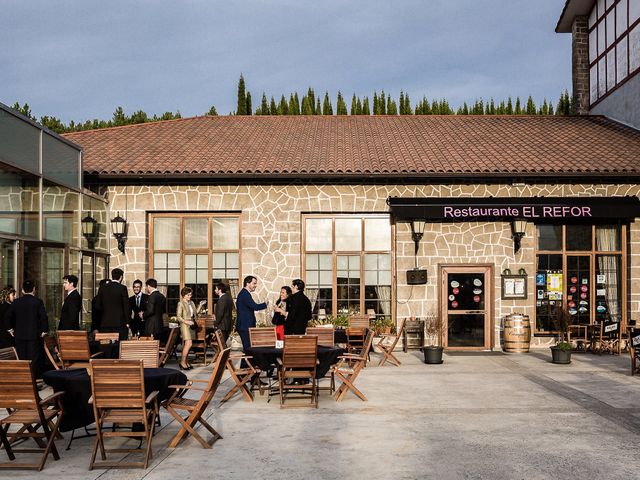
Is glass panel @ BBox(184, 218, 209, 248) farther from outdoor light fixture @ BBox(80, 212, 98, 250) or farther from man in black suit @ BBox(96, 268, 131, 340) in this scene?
man in black suit @ BBox(96, 268, 131, 340)

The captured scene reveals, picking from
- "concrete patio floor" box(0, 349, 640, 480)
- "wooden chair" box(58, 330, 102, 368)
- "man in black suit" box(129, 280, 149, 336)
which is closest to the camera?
"concrete patio floor" box(0, 349, 640, 480)

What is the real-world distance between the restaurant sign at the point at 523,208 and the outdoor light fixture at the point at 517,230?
13cm

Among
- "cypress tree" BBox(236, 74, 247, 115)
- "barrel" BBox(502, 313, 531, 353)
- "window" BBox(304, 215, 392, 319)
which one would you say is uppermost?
"cypress tree" BBox(236, 74, 247, 115)

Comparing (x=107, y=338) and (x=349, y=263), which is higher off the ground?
(x=349, y=263)

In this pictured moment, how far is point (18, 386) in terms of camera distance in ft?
21.7

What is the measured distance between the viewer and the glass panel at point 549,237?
1727 centimetres

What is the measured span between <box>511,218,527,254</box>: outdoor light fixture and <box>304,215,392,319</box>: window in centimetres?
277

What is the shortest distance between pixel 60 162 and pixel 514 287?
9918 millimetres

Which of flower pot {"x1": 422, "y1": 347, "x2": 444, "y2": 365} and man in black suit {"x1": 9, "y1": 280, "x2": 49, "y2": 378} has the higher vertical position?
man in black suit {"x1": 9, "y1": 280, "x2": 49, "y2": 378}

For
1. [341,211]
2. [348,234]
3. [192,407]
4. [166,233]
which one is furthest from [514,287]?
[192,407]

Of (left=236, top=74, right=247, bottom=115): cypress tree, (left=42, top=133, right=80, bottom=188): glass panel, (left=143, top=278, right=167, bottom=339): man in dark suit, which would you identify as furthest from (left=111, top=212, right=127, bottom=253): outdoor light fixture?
(left=236, top=74, right=247, bottom=115): cypress tree

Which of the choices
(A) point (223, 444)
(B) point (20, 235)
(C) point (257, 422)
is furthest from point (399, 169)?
(A) point (223, 444)

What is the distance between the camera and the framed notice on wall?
669 inches

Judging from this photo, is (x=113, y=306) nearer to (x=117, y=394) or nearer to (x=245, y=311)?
(x=245, y=311)
